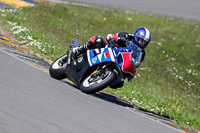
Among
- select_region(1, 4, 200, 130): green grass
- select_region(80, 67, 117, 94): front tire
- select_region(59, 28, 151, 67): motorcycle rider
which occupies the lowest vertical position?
select_region(1, 4, 200, 130): green grass

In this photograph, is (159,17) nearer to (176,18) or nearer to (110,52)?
(176,18)

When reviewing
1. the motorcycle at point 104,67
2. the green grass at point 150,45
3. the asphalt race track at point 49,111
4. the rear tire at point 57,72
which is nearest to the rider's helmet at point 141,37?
the motorcycle at point 104,67

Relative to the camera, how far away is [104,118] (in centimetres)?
635

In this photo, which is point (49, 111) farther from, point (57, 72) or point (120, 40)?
point (57, 72)

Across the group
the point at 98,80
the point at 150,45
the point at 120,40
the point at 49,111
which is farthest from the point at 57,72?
the point at 150,45

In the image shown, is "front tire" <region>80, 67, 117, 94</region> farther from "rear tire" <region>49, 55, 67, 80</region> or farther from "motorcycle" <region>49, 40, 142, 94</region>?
"rear tire" <region>49, 55, 67, 80</region>

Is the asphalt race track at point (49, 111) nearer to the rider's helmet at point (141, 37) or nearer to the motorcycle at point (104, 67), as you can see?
the motorcycle at point (104, 67)

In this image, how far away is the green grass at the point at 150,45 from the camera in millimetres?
11215

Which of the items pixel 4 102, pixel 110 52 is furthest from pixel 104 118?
pixel 110 52

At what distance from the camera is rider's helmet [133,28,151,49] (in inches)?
338

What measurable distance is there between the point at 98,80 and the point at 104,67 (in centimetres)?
31

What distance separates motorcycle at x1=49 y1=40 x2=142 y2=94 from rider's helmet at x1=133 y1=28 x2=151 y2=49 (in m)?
0.13

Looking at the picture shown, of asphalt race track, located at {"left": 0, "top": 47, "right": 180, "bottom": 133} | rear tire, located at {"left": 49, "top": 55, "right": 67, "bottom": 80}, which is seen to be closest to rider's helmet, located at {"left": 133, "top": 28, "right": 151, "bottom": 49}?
asphalt race track, located at {"left": 0, "top": 47, "right": 180, "bottom": 133}

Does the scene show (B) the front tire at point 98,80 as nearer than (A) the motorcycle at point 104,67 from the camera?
Yes
